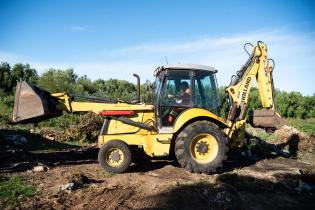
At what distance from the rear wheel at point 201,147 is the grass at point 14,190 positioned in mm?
3386

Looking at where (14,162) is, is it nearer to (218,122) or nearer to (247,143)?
(218,122)

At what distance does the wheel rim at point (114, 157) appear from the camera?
8156mm

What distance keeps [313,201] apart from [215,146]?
2.54 m

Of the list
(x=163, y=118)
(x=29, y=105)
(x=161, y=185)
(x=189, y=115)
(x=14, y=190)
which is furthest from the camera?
(x=163, y=118)

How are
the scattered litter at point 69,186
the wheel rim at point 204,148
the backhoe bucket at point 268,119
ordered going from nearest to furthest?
the scattered litter at point 69,186 < the wheel rim at point 204,148 < the backhoe bucket at point 268,119

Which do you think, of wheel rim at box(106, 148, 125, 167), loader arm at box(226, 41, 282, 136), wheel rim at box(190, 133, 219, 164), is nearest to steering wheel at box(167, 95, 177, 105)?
wheel rim at box(190, 133, 219, 164)

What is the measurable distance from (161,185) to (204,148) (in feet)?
5.75

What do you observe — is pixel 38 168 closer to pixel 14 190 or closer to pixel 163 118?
pixel 14 190

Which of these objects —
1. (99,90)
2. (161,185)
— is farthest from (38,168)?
(99,90)

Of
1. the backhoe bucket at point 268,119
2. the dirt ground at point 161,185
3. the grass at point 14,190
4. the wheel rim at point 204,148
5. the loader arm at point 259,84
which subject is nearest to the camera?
the grass at point 14,190

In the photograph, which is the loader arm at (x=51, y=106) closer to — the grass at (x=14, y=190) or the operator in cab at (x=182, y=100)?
the operator in cab at (x=182, y=100)

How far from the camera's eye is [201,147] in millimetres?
8336

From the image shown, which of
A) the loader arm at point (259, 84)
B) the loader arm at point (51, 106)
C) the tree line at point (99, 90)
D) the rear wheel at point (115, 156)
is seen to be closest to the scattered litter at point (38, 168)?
the loader arm at point (51, 106)

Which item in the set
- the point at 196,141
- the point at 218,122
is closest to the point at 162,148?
the point at 196,141
